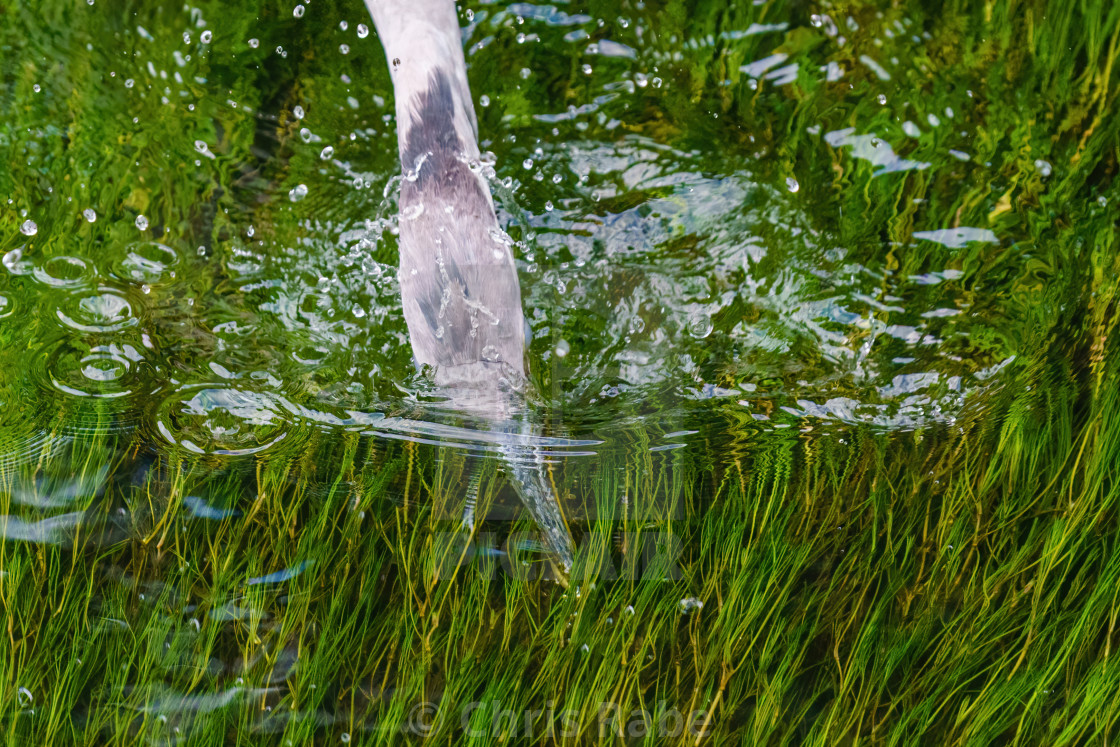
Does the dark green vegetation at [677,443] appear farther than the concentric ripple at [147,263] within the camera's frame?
No

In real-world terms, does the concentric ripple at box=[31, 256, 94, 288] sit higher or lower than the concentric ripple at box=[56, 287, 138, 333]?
higher

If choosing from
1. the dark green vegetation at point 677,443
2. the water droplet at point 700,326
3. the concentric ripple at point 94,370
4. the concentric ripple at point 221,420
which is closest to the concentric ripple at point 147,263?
the dark green vegetation at point 677,443

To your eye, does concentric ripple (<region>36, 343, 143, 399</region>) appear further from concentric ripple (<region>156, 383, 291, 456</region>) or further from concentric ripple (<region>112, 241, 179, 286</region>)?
concentric ripple (<region>112, 241, 179, 286</region>)

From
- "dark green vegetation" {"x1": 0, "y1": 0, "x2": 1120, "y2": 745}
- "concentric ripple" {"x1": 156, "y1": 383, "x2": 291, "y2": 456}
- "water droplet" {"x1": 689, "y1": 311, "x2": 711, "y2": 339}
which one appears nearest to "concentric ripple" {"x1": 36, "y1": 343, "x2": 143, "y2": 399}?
"dark green vegetation" {"x1": 0, "y1": 0, "x2": 1120, "y2": 745}

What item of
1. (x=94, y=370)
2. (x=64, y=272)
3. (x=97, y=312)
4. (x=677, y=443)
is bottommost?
(x=677, y=443)

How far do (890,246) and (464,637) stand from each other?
176 centimetres

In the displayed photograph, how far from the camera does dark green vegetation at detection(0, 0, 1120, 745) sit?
214 centimetres

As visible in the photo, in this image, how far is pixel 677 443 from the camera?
2133 millimetres

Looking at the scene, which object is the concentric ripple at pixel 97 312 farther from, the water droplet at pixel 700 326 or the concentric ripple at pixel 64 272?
the water droplet at pixel 700 326

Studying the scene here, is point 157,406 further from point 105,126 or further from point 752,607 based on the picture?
point 752,607

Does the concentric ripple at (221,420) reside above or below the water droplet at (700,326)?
below

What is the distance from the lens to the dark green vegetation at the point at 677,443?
2143mm

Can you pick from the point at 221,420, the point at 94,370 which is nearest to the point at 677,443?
the point at 221,420

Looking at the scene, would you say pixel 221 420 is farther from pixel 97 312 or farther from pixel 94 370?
pixel 97 312
